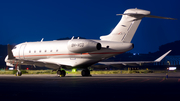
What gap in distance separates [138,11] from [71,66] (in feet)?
30.3

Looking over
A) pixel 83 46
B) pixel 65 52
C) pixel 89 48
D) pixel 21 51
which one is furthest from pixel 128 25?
pixel 21 51

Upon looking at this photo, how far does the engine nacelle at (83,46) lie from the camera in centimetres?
2666

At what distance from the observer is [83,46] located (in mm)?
27172

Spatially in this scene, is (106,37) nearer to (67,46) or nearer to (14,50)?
(67,46)

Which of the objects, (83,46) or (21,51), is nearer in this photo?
(83,46)

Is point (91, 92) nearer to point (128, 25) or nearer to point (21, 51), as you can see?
point (128, 25)

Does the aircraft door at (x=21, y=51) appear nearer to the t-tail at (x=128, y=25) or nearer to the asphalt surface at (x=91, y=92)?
the t-tail at (x=128, y=25)

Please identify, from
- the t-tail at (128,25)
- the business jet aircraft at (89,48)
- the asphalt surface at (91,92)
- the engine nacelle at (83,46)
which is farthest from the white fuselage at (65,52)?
the asphalt surface at (91,92)

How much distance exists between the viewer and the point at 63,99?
1028 cm

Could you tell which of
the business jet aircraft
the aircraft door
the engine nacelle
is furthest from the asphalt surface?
the aircraft door

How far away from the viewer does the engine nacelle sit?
87.5ft

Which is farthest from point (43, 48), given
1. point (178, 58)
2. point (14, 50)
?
point (178, 58)

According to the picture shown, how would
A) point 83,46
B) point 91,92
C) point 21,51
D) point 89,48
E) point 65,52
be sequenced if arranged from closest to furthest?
point 91,92 < point 89,48 < point 83,46 < point 65,52 < point 21,51

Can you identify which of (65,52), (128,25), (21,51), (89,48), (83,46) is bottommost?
(65,52)
